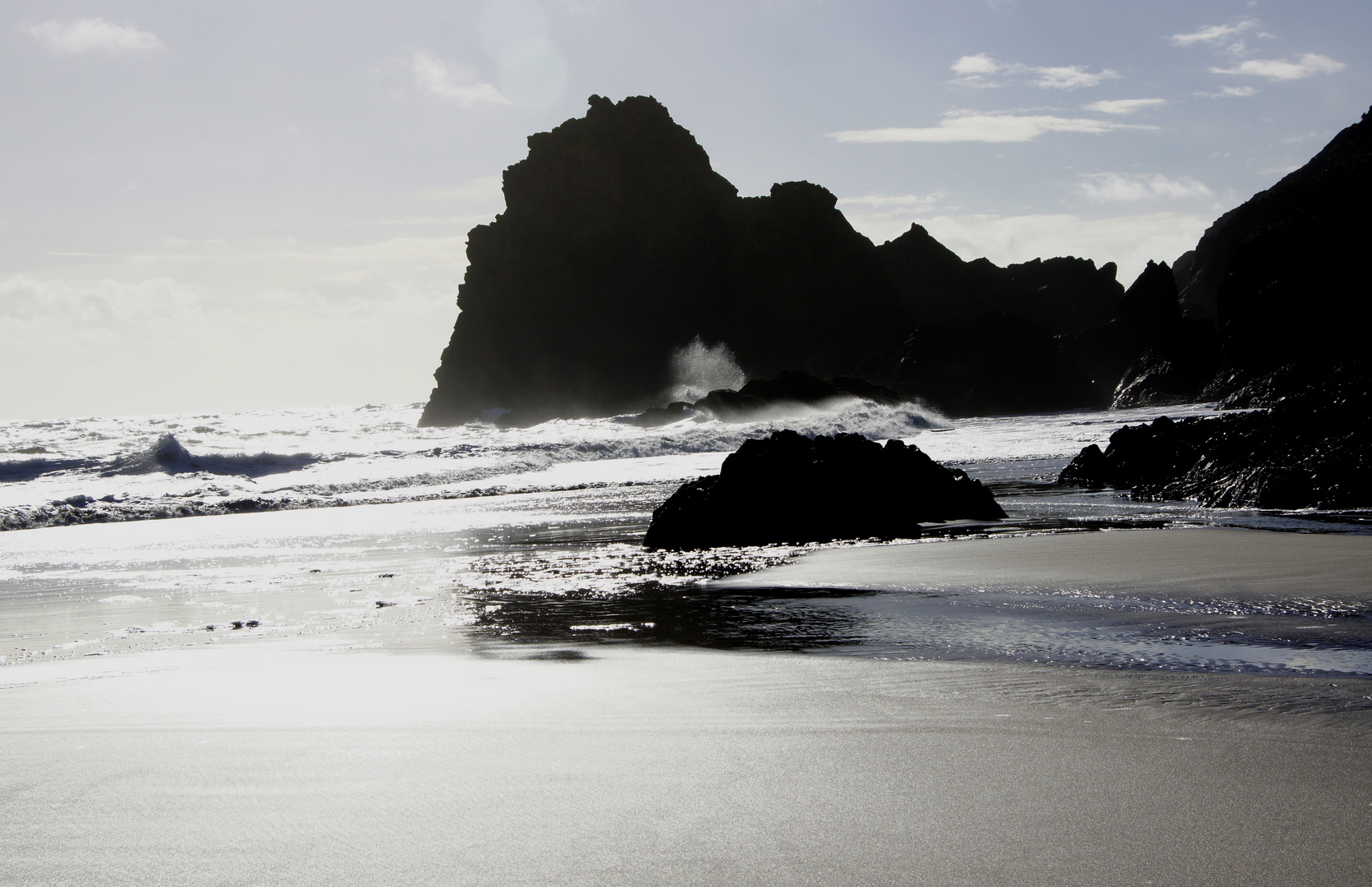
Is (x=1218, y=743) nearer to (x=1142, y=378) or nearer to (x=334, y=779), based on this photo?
(x=334, y=779)

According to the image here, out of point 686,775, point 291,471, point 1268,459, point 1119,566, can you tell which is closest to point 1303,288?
point 1268,459

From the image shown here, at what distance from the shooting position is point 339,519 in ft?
41.6

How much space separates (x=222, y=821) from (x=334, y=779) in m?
0.29

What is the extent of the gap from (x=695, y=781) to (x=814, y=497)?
23.2 ft

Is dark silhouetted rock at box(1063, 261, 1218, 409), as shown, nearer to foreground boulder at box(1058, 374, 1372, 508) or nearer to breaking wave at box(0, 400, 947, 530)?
breaking wave at box(0, 400, 947, 530)

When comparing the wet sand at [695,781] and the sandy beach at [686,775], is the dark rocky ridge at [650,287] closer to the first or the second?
the sandy beach at [686,775]

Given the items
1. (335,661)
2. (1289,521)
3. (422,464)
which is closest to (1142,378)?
(422,464)

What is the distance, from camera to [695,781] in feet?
6.94

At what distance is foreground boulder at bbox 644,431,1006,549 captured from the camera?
28.3 ft

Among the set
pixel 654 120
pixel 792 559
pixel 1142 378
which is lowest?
pixel 792 559

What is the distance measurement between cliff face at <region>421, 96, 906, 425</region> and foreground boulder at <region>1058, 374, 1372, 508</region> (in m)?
79.0

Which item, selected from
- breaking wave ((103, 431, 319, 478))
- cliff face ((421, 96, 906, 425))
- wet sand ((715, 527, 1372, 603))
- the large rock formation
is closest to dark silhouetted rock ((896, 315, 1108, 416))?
cliff face ((421, 96, 906, 425))

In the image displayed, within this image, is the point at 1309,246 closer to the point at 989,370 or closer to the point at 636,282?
the point at 989,370

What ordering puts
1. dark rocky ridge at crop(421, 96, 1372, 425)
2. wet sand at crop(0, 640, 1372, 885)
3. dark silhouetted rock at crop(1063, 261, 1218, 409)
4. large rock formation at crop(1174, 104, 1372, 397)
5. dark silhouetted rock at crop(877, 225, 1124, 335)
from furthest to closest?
dark silhouetted rock at crop(877, 225, 1124, 335) → dark rocky ridge at crop(421, 96, 1372, 425) → dark silhouetted rock at crop(1063, 261, 1218, 409) → large rock formation at crop(1174, 104, 1372, 397) → wet sand at crop(0, 640, 1372, 885)
